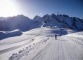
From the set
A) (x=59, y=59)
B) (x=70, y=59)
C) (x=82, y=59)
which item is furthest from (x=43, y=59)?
(x=82, y=59)

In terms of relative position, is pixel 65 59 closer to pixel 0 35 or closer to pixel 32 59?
pixel 32 59

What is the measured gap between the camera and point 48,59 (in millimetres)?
9633

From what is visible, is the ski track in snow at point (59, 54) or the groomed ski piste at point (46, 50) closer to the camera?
the ski track in snow at point (59, 54)

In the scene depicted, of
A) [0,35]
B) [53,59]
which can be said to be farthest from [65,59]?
[0,35]

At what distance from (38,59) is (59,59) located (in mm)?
1831

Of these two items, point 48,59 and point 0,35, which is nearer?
point 48,59

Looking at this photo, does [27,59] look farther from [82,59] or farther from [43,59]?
[82,59]

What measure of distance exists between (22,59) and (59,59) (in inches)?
130

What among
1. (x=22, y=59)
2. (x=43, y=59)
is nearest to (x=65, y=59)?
(x=43, y=59)

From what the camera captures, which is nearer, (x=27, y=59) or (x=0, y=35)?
(x=27, y=59)

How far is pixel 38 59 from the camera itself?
960 centimetres

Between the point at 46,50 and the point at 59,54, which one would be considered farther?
the point at 46,50

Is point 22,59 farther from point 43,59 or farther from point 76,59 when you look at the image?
point 76,59

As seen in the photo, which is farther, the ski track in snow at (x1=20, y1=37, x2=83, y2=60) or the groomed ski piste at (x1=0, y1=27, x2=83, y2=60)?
the groomed ski piste at (x1=0, y1=27, x2=83, y2=60)
